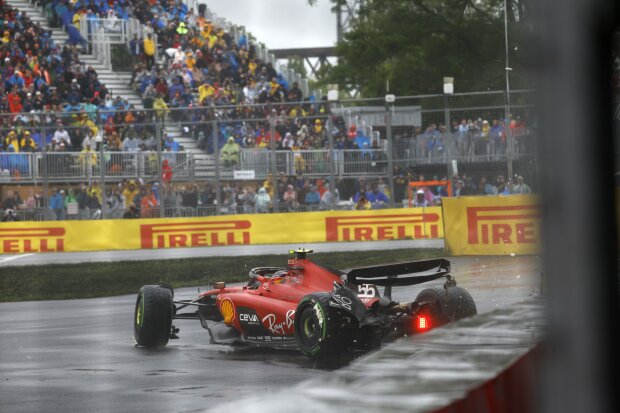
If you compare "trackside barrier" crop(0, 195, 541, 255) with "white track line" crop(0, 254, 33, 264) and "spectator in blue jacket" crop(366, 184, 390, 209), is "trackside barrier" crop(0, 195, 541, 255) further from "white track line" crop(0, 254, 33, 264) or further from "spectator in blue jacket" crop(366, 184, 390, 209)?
"spectator in blue jacket" crop(366, 184, 390, 209)

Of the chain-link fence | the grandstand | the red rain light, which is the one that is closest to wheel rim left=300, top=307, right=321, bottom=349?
the red rain light

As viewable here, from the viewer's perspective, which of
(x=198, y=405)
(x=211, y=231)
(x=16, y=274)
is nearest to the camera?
(x=198, y=405)

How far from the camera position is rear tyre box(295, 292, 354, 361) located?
6.43m

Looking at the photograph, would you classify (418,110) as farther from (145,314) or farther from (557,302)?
(557,302)

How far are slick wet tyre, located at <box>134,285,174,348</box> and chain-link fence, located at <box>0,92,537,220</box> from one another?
4347 mm

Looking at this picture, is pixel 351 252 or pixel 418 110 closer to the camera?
pixel 418 110

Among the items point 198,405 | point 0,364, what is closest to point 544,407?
point 198,405

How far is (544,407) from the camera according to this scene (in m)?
1.42

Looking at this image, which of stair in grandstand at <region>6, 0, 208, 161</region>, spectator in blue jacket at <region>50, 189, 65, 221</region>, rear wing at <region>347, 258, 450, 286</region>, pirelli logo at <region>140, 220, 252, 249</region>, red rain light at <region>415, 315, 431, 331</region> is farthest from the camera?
pirelli logo at <region>140, 220, 252, 249</region>

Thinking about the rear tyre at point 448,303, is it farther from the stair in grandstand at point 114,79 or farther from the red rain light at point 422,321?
the stair in grandstand at point 114,79

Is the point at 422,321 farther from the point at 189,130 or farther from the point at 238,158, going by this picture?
the point at 238,158

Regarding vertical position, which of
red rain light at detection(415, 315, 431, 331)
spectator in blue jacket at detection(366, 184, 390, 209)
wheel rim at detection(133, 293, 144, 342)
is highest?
spectator in blue jacket at detection(366, 184, 390, 209)

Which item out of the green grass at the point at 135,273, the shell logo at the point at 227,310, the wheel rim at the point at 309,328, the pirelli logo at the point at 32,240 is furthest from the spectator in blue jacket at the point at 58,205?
the wheel rim at the point at 309,328

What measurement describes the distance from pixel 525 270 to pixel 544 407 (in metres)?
0.25
